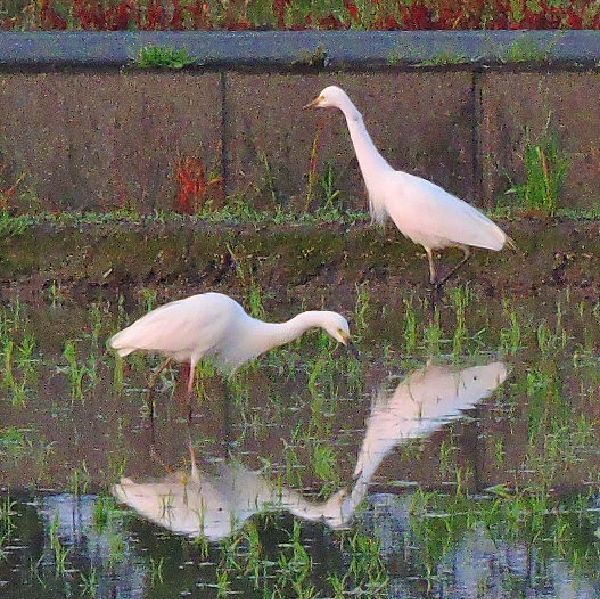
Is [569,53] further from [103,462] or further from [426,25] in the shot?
[103,462]

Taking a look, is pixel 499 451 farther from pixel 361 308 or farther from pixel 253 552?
pixel 361 308

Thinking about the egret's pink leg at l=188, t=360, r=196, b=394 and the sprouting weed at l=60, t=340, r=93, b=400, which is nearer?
the egret's pink leg at l=188, t=360, r=196, b=394

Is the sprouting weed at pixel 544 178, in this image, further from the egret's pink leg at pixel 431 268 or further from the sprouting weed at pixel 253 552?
the sprouting weed at pixel 253 552

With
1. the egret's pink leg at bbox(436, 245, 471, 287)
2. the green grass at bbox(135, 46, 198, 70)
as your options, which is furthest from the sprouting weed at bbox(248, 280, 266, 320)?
the green grass at bbox(135, 46, 198, 70)

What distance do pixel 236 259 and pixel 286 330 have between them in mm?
3137

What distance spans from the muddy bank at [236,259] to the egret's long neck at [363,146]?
0.44 metres

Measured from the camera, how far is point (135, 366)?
332 inches

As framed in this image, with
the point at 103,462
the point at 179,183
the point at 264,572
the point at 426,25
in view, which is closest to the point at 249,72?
the point at 179,183

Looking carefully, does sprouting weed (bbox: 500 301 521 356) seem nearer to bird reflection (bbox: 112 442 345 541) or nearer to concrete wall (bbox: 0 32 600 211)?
bird reflection (bbox: 112 442 345 541)

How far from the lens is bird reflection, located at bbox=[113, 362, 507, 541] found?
565 centimetres

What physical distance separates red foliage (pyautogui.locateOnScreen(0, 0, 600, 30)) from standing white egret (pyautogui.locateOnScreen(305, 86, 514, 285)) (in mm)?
3018

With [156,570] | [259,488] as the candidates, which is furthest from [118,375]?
[156,570]

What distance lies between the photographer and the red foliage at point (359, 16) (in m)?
13.6

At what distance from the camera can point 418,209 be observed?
34.0 ft
